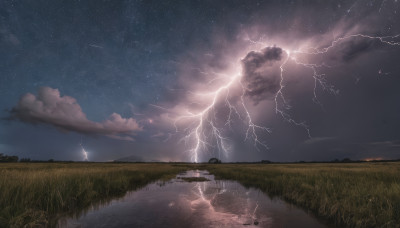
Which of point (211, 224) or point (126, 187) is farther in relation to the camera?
point (126, 187)

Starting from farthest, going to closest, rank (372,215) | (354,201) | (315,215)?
(315,215), (354,201), (372,215)

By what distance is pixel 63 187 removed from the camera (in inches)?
275

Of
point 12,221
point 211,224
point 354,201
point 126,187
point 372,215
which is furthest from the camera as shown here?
point 126,187

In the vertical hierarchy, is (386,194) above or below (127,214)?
above

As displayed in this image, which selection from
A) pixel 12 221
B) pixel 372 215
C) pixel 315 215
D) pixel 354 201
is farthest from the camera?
pixel 315 215

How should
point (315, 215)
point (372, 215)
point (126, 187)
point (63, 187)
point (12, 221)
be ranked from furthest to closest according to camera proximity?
1. point (126, 187)
2. point (63, 187)
3. point (315, 215)
4. point (372, 215)
5. point (12, 221)

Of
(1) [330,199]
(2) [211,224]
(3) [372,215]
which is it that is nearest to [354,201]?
(1) [330,199]

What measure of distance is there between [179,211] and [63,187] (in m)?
4.33

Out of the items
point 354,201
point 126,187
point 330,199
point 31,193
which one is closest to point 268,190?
point 330,199

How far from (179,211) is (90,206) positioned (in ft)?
11.3

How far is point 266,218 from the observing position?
6.10 m

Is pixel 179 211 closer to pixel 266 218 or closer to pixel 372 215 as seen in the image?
pixel 266 218

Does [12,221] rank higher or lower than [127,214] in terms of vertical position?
higher

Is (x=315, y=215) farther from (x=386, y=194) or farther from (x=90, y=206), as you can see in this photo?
(x=90, y=206)
